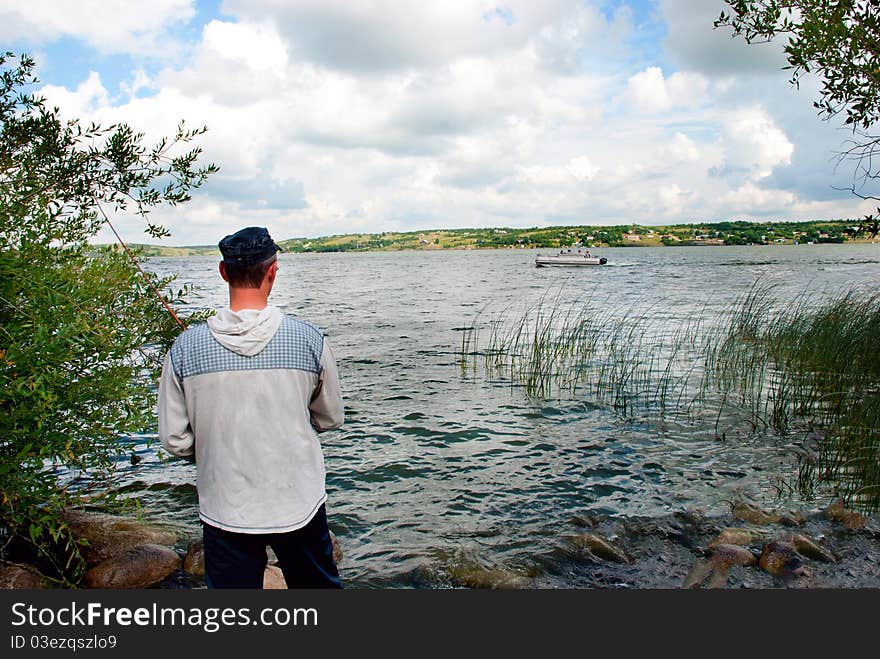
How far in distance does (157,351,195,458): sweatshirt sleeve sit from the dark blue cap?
2.25 feet

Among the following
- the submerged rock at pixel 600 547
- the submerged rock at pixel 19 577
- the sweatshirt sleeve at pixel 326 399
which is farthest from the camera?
the submerged rock at pixel 600 547

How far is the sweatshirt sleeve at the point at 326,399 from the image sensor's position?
3773 millimetres

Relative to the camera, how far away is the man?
3471 millimetres

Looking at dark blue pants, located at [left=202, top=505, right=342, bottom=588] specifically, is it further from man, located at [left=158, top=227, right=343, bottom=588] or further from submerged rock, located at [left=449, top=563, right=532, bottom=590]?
submerged rock, located at [left=449, top=563, right=532, bottom=590]

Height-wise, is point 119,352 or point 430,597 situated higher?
point 119,352

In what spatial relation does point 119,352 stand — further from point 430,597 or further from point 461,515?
point 461,515

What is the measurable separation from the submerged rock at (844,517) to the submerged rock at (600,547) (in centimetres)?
303

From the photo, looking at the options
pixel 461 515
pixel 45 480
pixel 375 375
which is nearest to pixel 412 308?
pixel 375 375

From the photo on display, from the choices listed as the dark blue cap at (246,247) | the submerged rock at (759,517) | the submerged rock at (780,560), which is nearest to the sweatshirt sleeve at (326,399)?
the dark blue cap at (246,247)

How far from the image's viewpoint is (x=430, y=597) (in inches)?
206

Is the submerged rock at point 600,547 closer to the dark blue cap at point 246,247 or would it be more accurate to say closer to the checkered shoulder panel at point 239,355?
the checkered shoulder panel at point 239,355

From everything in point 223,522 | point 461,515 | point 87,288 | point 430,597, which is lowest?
point 461,515

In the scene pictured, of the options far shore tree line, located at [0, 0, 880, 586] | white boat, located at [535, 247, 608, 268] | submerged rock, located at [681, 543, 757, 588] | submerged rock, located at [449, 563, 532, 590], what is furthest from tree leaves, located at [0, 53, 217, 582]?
white boat, located at [535, 247, 608, 268]

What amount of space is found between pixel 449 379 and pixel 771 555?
11819 millimetres
